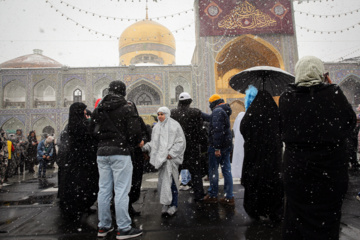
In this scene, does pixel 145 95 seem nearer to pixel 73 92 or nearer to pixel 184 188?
pixel 73 92

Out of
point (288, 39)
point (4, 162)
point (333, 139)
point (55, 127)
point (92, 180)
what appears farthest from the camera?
point (55, 127)

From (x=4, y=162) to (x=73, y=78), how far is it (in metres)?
13.2

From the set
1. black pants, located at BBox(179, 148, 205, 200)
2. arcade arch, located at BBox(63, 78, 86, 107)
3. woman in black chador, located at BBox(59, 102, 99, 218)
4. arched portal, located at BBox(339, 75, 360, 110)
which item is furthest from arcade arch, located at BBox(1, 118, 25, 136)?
arched portal, located at BBox(339, 75, 360, 110)

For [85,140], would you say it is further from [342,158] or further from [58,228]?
[342,158]

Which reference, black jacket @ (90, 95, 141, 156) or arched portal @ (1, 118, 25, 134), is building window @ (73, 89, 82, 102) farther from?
black jacket @ (90, 95, 141, 156)

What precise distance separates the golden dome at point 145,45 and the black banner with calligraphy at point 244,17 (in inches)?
315

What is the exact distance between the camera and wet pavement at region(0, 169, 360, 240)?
2109 millimetres

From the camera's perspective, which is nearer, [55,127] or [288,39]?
[288,39]

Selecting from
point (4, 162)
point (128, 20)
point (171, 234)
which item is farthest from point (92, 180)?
point (128, 20)

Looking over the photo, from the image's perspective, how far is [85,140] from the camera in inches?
112

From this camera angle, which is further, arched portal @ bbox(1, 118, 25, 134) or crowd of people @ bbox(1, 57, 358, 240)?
arched portal @ bbox(1, 118, 25, 134)

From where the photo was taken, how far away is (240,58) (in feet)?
55.8

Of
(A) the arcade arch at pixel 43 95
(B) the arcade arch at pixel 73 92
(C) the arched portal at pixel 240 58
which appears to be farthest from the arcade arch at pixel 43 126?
(C) the arched portal at pixel 240 58

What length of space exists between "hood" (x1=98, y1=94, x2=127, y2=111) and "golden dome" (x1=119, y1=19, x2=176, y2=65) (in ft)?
65.1
